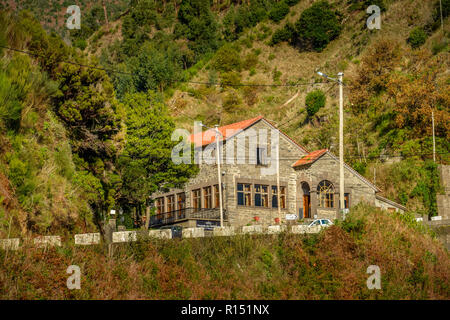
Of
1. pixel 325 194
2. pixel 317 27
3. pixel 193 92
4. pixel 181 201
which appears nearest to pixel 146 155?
pixel 181 201

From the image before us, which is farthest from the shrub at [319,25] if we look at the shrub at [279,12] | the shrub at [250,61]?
the shrub at [279,12]

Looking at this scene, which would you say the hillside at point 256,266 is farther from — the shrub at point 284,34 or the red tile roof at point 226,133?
the shrub at point 284,34

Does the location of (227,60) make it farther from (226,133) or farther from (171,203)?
(226,133)

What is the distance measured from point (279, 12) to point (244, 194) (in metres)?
53.1

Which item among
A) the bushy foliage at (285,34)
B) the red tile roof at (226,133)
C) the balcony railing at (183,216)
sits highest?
the bushy foliage at (285,34)

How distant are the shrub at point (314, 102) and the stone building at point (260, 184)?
55.2ft

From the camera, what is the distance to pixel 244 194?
110ft

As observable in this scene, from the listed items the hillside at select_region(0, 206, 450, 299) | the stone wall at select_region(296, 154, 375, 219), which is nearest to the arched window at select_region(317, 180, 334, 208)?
the stone wall at select_region(296, 154, 375, 219)

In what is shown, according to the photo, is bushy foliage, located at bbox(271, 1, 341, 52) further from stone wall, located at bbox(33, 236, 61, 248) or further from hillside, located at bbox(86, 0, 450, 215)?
stone wall, located at bbox(33, 236, 61, 248)

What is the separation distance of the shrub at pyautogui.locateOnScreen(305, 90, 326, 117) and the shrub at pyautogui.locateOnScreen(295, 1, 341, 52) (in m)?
21.2

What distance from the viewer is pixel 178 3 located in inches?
3484

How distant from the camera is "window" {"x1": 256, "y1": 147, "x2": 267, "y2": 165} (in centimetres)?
3456

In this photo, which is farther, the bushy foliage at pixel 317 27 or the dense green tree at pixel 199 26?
the dense green tree at pixel 199 26

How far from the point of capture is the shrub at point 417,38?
55.6 meters
